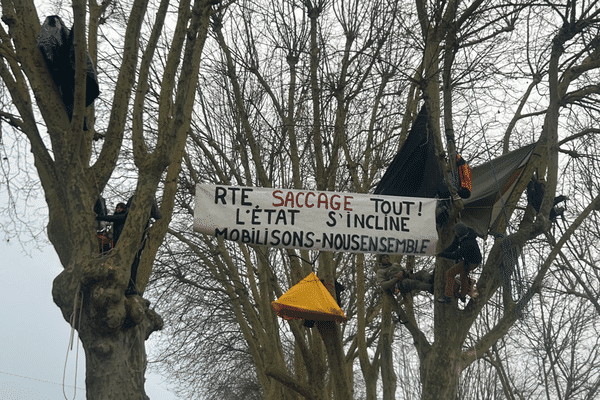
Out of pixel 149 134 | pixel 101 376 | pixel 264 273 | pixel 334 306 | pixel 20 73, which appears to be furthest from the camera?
pixel 149 134

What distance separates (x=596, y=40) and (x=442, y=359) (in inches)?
148

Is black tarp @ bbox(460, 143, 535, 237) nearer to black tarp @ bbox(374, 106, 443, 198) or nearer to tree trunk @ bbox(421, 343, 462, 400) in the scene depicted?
black tarp @ bbox(374, 106, 443, 198)

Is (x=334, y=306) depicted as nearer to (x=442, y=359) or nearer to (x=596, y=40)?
(x=442, y=359)

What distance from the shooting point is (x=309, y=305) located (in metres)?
6.05

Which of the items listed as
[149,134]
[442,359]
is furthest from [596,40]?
[149,134]

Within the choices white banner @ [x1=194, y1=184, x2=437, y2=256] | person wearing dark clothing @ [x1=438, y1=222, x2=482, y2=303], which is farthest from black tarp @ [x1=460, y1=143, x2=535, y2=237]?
white banner @ [x1=194, y1=184, x2=437, y2=256]

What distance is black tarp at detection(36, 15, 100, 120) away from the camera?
522 cm

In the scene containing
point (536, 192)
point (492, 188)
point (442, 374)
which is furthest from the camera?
point (492, 188)

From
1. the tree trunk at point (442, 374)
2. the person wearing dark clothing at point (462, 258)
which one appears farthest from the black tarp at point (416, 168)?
the tree trunk at point (442, 374)

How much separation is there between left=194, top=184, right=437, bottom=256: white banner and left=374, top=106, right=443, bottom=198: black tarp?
124 centimetres

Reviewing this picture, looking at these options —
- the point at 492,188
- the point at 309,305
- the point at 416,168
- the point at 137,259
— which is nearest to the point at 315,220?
the point at 309,305

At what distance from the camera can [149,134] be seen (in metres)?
11.1

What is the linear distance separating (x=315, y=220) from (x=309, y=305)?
2.94 ft

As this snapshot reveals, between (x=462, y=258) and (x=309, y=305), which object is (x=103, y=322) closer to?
(x=309, y=305)
